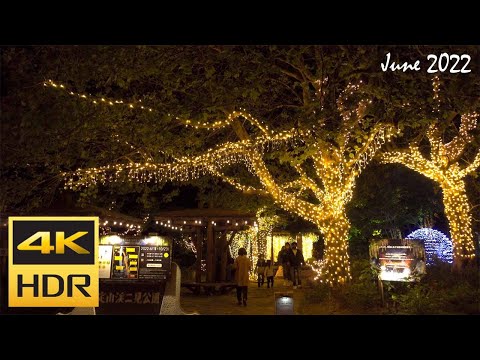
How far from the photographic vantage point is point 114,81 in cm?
1225

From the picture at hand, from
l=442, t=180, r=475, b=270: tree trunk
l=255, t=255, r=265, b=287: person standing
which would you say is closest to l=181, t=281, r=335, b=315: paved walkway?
l=255, t=255, r=265, b=287: person standing

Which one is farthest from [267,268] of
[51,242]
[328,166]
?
[51,242]

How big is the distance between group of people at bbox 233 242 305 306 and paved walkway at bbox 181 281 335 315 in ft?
1.32

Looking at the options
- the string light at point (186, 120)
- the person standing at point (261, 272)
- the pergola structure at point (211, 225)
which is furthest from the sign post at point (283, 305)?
the person standing at point (261, 272)

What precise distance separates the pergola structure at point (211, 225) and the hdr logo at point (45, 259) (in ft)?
26.3

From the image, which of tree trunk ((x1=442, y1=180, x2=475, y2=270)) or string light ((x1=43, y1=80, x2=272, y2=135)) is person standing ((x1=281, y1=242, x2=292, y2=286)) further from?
string light ((x1=43, y1=80, x2=272, y2=135))

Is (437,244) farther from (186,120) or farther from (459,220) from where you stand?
(186,120)

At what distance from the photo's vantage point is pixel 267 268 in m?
19.8

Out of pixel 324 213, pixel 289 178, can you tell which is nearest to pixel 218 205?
pixel 289 178

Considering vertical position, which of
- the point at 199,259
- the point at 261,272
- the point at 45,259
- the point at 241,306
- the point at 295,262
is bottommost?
the point at 241,306

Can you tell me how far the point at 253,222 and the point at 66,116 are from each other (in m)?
6.84

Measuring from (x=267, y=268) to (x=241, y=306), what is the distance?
17.6 feet

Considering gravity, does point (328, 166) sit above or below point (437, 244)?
above

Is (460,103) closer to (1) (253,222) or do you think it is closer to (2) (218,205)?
(1) (253,222)
